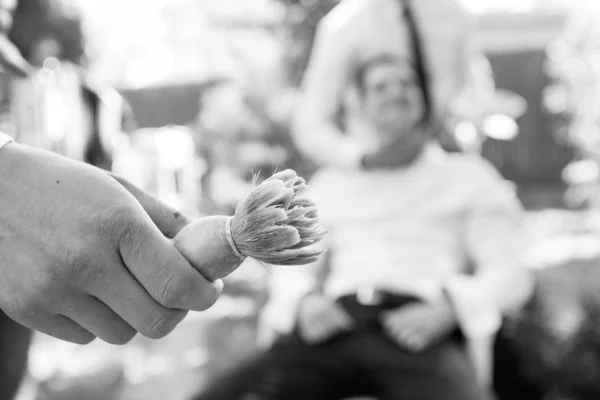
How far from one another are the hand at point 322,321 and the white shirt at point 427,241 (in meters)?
0.06

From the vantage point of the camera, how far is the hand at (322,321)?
1248 millimetres

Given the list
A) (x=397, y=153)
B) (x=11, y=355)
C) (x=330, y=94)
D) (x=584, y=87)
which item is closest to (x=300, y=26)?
(x=330, y=94)

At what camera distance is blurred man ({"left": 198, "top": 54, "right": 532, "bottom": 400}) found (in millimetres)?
1208

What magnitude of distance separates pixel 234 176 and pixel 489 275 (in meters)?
1.51

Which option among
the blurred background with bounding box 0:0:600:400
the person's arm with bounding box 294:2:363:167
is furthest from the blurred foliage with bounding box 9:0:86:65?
the person's arm with bounding box 294:2:363:167

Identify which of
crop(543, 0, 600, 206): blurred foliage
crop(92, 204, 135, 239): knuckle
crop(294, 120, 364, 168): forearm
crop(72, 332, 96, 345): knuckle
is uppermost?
crop(92, 204, 135, 239): knuckle

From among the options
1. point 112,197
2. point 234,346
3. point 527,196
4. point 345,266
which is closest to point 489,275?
point 345,266

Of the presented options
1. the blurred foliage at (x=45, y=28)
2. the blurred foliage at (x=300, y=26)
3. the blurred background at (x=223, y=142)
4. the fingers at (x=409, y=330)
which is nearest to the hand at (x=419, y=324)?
the fingers at (x=409, y=330)

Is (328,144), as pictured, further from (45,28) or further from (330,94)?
(45,28)

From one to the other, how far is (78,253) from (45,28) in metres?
0.97

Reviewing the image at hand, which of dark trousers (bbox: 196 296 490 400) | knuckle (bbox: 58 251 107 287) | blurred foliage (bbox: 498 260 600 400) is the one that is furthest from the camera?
blurred foliage (bbox: 498 260 600 400)

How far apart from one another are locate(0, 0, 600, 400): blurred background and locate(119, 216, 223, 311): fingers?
503 millimetres

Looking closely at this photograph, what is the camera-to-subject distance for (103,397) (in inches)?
79.0

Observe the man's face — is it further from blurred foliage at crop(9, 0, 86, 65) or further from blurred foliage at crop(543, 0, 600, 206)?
blurred foliage at crop(543, 0, 600, 206)
